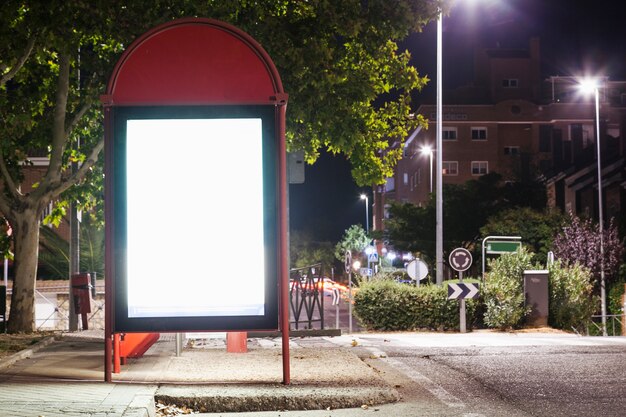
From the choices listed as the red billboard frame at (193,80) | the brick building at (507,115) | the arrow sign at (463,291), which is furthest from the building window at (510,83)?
the red billboard frame at (193,80)

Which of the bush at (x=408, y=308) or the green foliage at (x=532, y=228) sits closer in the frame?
the bush at (x=408, y=308)

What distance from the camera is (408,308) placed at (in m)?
22.6

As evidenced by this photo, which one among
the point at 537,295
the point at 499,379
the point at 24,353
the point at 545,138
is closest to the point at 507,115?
the point at 545,138

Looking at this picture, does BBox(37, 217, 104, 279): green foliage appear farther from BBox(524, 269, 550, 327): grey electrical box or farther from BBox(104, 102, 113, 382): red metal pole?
BBox(104, 102, 113, 382): red metal pole

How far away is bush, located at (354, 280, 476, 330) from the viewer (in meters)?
22.6

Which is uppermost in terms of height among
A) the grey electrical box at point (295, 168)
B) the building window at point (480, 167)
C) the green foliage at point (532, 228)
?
the building window at point (480, 167)

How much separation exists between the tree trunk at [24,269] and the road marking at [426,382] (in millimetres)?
7761

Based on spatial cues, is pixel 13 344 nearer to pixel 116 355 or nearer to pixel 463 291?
pixel 116 355

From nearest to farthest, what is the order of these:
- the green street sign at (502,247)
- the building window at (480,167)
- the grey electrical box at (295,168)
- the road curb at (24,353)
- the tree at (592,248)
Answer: the road curb at (24,353) < the grey electrical box at (295,168) < the green street sign at (502,247) < the tree at (592,248) < the building window at (480,167)

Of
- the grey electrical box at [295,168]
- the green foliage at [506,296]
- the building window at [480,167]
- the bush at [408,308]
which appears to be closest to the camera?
the grey electrical box at [295,168]

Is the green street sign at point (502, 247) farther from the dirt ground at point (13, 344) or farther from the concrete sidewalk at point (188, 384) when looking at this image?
the dirt ground at point (13, 344)

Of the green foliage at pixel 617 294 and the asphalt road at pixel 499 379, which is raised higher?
the asphalt road at pixel 499 379

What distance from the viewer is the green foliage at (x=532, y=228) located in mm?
52000

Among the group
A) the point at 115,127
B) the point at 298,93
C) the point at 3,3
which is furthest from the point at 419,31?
the point at 115,127
